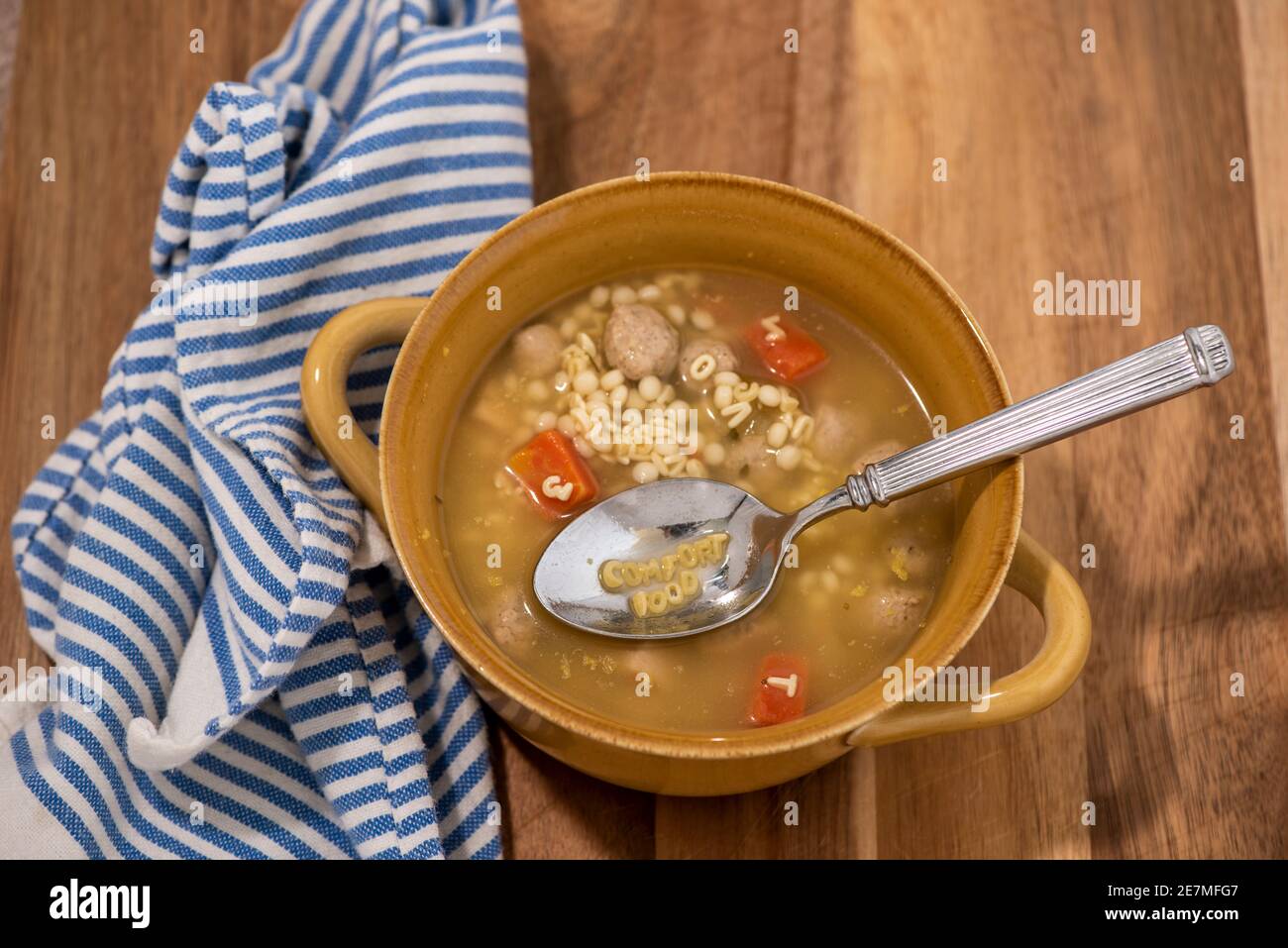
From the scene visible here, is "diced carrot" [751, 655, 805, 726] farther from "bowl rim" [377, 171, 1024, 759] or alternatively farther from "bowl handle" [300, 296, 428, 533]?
"bowl handle" [300, 296, 428, 533]

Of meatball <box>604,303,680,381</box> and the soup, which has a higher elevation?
meatball <box>604,303,680,381</box>

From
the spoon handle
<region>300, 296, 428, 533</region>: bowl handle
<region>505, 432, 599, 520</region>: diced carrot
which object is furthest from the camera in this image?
<region>505, 432, 599, 520</region>: diced carrot

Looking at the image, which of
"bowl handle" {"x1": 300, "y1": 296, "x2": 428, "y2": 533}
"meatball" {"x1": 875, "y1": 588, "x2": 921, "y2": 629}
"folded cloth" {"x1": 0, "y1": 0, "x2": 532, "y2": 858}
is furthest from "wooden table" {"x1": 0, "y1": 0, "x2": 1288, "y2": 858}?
"bowl handle" {"x1": 300, "y1": 296, "x2": 428, "y2": 533}

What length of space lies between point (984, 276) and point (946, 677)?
0.70 meters

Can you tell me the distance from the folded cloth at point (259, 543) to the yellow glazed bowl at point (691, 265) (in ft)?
0.57

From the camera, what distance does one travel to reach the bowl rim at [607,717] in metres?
1.29

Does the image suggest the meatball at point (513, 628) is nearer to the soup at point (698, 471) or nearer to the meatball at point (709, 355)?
the soup at point (698, 471)

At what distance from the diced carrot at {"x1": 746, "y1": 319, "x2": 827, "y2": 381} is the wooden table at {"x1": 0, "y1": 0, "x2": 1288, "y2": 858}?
35 cm

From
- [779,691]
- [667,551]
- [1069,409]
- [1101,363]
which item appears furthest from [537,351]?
[1101,363]

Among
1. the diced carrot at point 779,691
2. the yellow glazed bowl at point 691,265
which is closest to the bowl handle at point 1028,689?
the yellow glazed bowl at point 691,265

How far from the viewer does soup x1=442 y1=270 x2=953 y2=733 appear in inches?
60.3

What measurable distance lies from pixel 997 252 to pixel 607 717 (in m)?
1.05
